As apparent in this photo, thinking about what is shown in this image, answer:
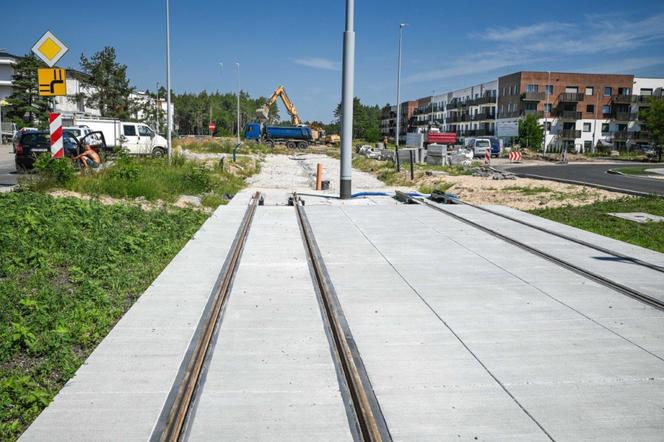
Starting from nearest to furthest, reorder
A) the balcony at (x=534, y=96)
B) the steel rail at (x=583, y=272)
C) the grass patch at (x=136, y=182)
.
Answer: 1. the steel rail at (x=583, y=272)
2. the grass patch at (x=136, y=182)
3. the balcony at (x=534, y=96)

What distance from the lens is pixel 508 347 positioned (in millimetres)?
5074

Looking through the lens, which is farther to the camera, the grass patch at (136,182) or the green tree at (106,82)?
the green tree at (106,82)

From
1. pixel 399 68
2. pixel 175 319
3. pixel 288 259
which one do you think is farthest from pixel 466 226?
pixel 399 68

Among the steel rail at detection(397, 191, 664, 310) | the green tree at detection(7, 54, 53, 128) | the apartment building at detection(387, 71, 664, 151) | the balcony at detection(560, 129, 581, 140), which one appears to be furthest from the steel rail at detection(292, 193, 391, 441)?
the balcony at detection(560, 129, 581, 140)

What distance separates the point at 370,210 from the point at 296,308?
816 cm

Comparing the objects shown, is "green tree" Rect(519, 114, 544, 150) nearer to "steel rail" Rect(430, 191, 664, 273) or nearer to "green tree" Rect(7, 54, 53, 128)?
"green tree" Rect(7, 54, 53, 128)

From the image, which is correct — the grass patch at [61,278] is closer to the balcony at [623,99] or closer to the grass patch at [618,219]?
the grass patch at [618,219]

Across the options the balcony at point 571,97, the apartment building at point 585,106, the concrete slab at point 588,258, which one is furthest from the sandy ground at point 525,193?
the balcony at point 571,97

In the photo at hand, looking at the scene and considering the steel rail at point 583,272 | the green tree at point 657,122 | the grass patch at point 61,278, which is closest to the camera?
the grass patch at point 61,278

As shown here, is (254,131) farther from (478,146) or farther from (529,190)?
(529,190)

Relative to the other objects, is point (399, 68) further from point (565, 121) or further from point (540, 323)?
point (565, 121)

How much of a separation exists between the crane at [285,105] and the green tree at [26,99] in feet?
74.9

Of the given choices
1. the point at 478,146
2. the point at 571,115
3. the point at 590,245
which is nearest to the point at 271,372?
the point at 590,245

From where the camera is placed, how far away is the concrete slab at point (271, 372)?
3.67 meters
